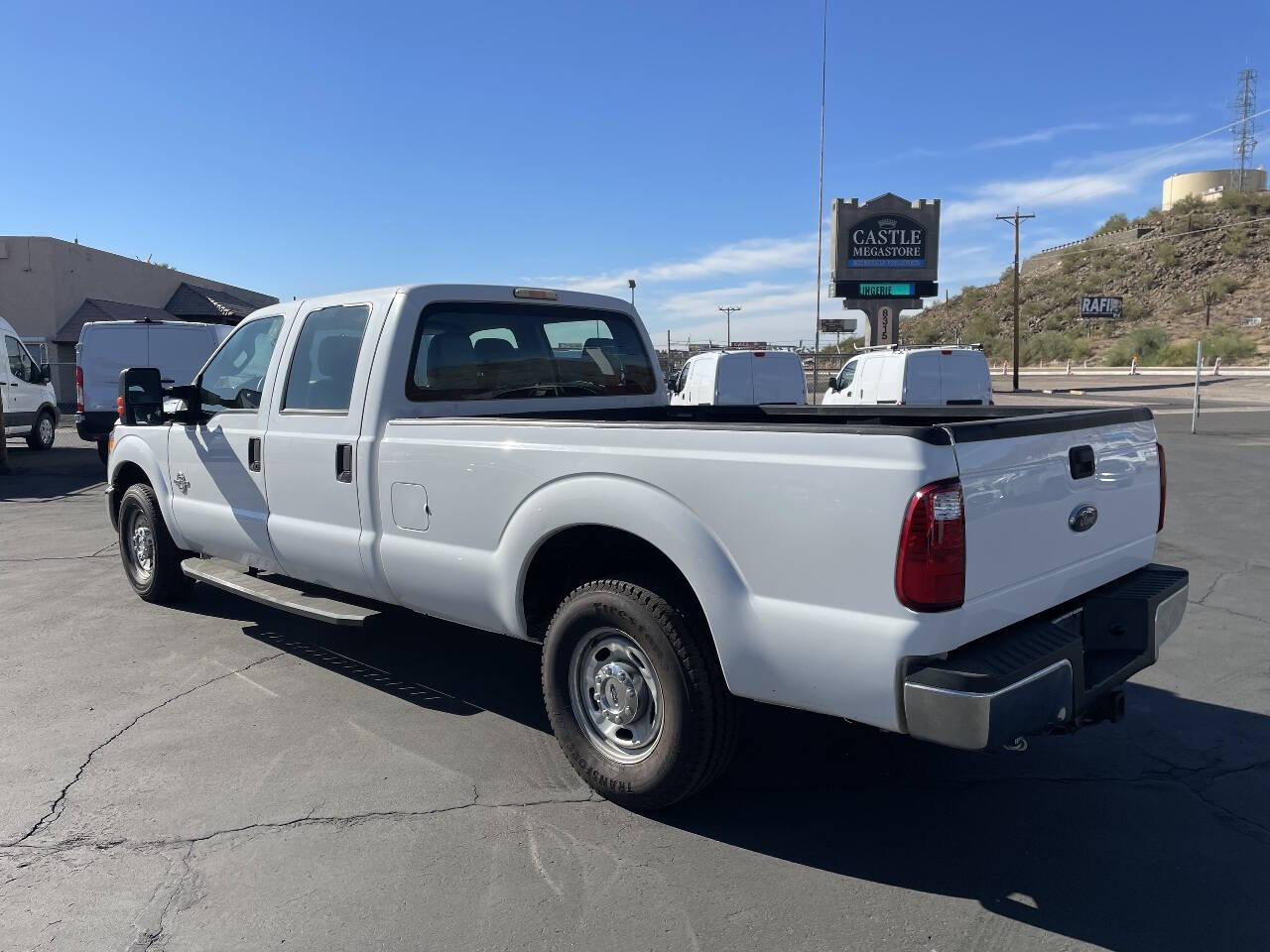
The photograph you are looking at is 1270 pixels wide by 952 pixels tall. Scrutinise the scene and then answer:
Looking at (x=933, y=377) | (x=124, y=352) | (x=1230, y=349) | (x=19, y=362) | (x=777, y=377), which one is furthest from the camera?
(x=1230, y=349)

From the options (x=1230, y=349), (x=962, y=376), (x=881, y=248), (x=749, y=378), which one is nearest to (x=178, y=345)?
(x=749, y=378)

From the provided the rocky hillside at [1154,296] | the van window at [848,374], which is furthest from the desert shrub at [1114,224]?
the van window at [848,374]

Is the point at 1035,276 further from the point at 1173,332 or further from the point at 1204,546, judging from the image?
the point at 1204,546

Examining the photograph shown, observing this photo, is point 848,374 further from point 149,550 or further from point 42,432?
point 42,432

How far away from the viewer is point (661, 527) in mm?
3426

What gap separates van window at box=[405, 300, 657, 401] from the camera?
492 centimetres

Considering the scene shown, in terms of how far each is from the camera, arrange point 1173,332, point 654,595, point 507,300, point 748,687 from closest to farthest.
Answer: point 748,687 → point 654,595 → point 507,300 → point 1173,332

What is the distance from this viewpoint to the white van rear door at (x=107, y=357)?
50.5 ft

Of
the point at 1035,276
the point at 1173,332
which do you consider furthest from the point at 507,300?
the point at 1035,276

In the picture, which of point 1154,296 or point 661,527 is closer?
point 661,527

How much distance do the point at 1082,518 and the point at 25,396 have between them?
20061 millimetres

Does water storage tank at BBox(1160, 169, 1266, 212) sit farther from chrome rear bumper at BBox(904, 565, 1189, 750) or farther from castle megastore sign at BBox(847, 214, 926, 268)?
chrome rear bumper at BBox(904, 565, 1189, 750)

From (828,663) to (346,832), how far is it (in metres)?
1.93

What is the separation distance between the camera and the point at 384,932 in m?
2.99
